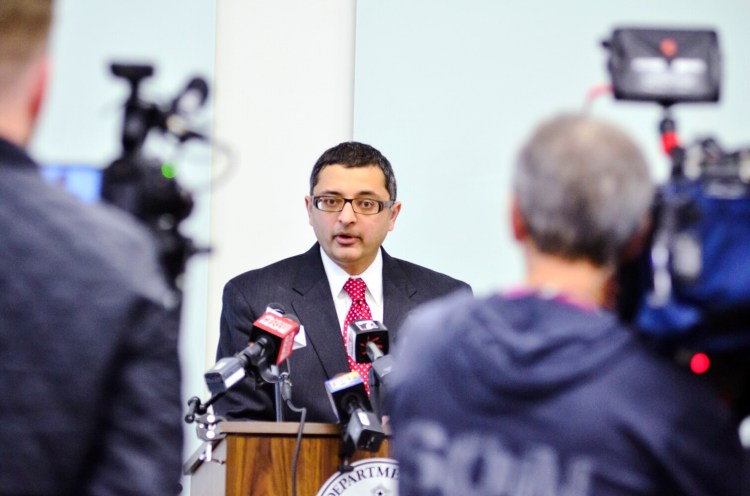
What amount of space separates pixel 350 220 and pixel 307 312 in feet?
1.02

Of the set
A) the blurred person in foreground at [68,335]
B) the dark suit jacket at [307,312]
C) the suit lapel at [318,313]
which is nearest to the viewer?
the blurred person in foreground at [68,335]

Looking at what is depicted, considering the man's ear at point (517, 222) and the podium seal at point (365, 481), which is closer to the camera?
the man's ear at point (517, 222)

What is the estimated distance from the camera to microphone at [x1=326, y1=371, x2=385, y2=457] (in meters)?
2.29

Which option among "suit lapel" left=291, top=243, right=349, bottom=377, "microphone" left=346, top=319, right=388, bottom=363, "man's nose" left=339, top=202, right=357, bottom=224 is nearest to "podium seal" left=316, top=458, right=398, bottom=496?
"microphone" left=346, top=319, right=388, bottom=363

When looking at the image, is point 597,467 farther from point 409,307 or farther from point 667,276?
point 409,307

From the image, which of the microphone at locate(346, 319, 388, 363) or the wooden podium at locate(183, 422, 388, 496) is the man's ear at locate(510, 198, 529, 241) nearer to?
the microphone at locate(346, 319, 388, 363)

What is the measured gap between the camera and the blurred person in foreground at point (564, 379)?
133cm

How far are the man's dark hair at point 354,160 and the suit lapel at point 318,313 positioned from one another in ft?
0.87

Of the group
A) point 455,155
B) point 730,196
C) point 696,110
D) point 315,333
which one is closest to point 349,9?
point 455,155

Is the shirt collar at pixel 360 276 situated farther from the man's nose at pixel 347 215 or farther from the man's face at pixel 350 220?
the man's nose at pixel 347 215

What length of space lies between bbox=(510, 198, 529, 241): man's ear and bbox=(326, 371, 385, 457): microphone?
0.94 metres

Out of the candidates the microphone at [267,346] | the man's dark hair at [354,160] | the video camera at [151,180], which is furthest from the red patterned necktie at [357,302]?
the video camera at [151,180]

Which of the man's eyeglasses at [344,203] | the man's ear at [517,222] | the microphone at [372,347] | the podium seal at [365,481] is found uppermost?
the man's eyeglasses at [344,203]

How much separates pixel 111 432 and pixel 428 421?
15.7 inches
